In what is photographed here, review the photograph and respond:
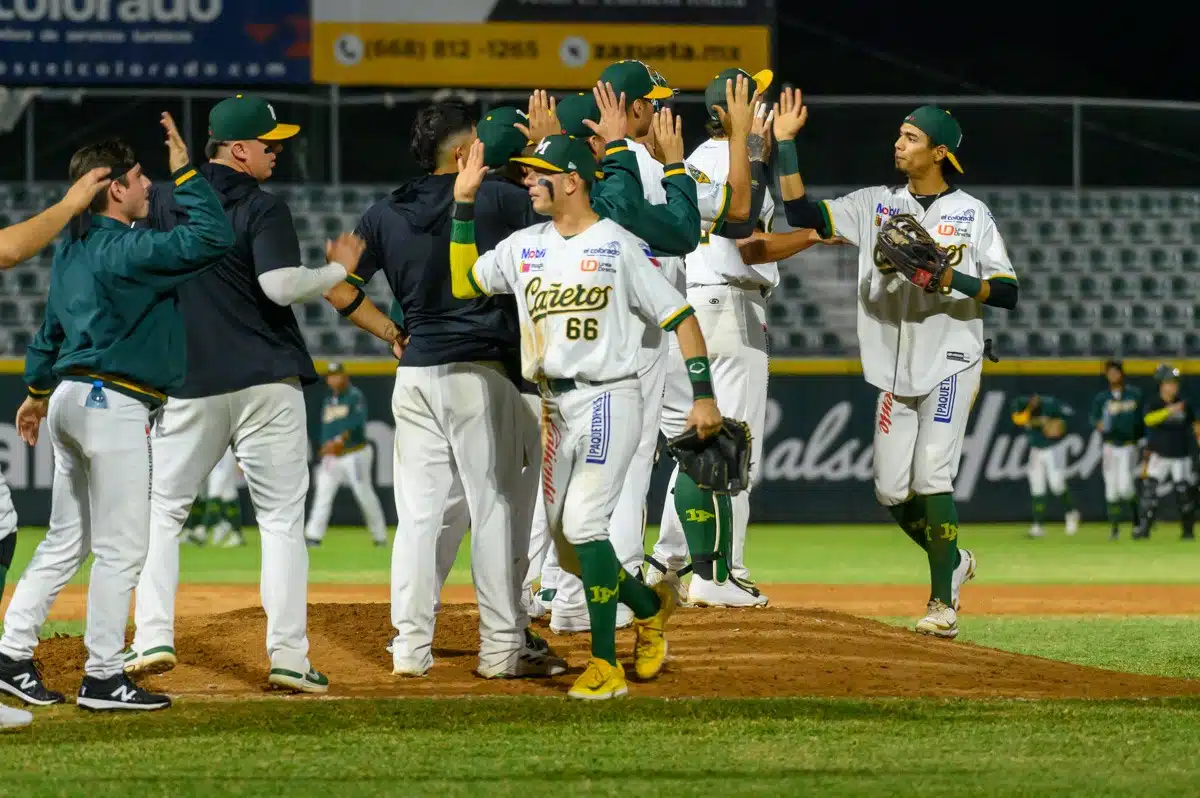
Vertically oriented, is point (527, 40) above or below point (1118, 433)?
above

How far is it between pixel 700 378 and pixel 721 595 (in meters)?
2.36

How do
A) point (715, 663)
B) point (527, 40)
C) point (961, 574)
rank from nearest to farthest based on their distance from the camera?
point (715, 663)
point (961, 574)
point (527, 40)

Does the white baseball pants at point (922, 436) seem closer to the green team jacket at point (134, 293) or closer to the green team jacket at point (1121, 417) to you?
the green team jacket at point (134, 293)

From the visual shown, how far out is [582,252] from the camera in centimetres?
595

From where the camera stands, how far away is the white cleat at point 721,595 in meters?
8.00

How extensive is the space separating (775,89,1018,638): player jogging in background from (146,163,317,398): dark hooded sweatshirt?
2430 millimetres

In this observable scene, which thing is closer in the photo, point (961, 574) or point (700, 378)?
point (700, 378)

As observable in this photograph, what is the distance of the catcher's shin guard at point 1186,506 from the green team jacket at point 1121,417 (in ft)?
2.93

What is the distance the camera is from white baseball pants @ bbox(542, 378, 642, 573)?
5922mm

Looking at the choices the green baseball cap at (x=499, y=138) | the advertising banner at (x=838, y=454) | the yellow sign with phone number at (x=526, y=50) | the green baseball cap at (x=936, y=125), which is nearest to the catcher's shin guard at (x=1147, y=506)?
the advertising banner at (x=838, y=454)

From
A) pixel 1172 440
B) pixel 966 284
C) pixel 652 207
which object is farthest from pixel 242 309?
pixel 1172 440

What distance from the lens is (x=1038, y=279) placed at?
2130 centimetres

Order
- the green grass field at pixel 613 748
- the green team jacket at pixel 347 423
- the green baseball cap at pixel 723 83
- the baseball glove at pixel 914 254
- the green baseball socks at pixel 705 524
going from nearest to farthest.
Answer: the green grass field at pixel 613 748
the green baseball cap at pixel 723 83
the baseball glove at pixel 914 254
the green baseball socks at pixel 705 524
the green team jacket at pixel 347 423

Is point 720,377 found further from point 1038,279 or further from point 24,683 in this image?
point 1038,279
